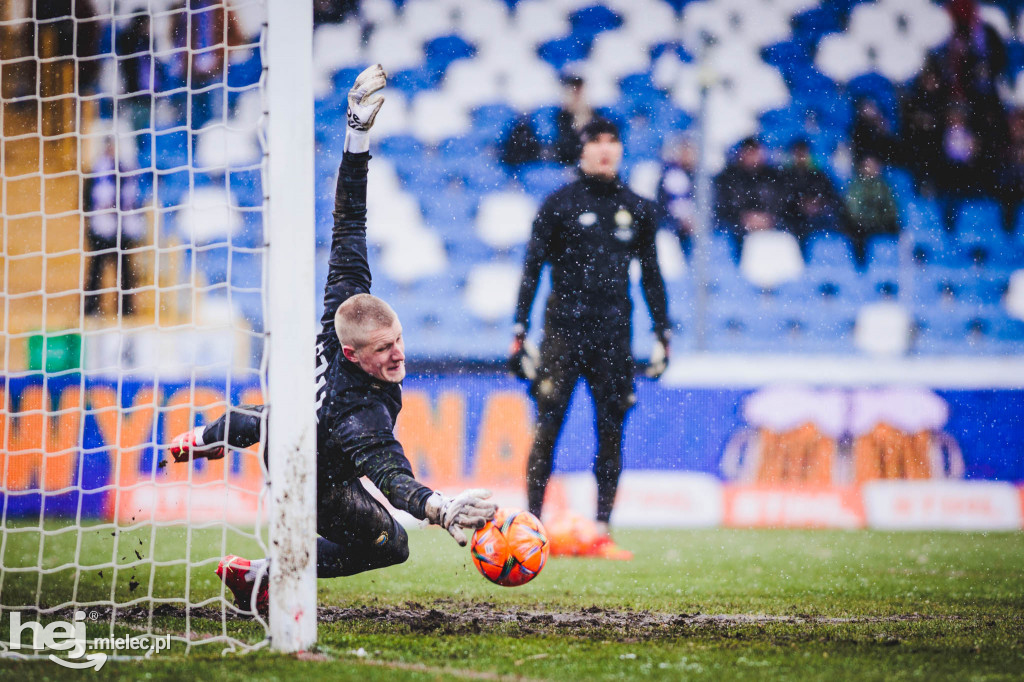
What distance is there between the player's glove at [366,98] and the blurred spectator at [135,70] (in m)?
6.46

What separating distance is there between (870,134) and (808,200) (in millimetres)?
1097

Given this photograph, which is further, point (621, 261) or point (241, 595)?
point (621, 261)

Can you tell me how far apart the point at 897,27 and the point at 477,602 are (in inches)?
355

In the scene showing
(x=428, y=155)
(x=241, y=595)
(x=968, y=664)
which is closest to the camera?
(x=968, y=664)

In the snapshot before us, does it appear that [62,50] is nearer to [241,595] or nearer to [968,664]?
[241,595]

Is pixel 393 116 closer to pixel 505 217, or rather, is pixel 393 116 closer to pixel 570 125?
pixel 505 217

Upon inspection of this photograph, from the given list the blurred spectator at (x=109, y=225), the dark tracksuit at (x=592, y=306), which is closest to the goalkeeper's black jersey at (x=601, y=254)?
the dark tracksuit at (x=592, y=306)

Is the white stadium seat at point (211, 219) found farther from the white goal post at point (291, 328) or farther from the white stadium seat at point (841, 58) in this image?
the white goal post at point (291, 328)

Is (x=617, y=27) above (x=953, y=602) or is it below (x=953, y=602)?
above

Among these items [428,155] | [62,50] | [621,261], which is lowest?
[621,261]

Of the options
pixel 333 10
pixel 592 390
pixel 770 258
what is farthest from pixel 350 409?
pixel 333 10

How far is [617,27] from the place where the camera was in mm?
10617

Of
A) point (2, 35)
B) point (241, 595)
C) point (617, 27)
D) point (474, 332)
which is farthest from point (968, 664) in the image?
point (2, 35)
